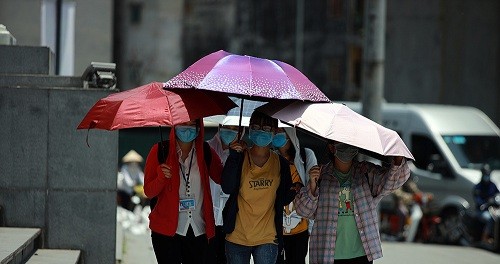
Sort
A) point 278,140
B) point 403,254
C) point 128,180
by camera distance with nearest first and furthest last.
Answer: point 278,140 → point 403,254 → point 128,180

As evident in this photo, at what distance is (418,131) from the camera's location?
72.6 ft

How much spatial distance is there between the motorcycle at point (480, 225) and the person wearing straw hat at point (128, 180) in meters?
7.17

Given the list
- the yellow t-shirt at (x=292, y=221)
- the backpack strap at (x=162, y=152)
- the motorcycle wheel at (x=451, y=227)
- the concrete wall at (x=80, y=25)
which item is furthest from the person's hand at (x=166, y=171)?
the motorcycle wheel at (x=451, y=227)

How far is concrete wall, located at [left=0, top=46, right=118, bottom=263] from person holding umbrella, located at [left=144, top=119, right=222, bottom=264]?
8.29 ft

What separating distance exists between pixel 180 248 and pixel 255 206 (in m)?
0.65

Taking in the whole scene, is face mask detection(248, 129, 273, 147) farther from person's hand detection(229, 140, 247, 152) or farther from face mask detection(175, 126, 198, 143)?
face mask detection(175, 126, 198, 143)

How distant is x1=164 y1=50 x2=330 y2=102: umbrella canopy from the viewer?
741cm

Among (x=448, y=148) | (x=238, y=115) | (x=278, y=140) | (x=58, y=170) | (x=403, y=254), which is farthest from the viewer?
(x=448, y=148)

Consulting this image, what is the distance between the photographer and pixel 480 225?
19641 millimetres

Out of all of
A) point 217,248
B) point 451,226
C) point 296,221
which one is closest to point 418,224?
point 451,226

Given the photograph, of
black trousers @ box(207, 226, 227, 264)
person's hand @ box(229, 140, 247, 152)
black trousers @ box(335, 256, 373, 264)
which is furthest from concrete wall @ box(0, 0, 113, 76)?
black trousers @ box(335, 256, 373, 264)

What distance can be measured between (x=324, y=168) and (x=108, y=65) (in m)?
3.49

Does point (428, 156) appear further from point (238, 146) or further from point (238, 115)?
point (238, 146)

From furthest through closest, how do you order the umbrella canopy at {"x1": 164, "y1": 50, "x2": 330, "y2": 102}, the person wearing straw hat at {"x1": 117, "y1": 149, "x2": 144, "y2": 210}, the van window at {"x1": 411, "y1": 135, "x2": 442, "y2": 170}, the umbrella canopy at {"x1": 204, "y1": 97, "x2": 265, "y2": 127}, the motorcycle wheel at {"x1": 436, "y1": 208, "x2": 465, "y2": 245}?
the person wearing straw hat at {"x1": 117, "y1": 149, "x2": 144, "y2": 210}, the van window at {"x1": 411, "y1": 135, "x2": 442, "y2": 170}, the motorcycle wheel at {"x1": 436, "y1": 208, "x2": 465, "y2": 245}, the umbrella canopy at {"x1": 204, "y1": 97, "x2": 265, "y2": 127}, the umbrella canopy at {"x1": 164, "y1": 50, "x2": 330, "y2": 102}
